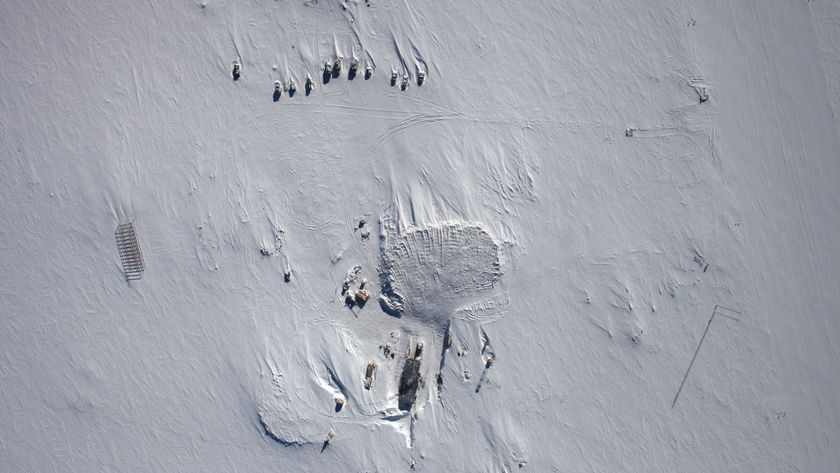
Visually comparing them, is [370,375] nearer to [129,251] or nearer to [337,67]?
[129,251]

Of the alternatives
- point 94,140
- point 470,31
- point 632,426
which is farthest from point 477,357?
point 94,140

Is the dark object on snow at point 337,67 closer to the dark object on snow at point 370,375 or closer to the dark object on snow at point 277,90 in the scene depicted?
the dark object on snow at point 277,90

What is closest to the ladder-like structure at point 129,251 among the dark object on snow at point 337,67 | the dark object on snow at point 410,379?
the dark object on snow at point 337,67

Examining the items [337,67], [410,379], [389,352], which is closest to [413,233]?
[389,352]

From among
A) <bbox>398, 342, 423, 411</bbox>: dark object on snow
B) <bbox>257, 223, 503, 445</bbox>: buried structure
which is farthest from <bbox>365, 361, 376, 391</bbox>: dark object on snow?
<bbox>398, 342, 423, 411</bbox>: dark object on snow

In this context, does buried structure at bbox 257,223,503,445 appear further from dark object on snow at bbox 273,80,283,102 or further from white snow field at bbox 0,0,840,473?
dark object on snow at bbox 273,80,283,102

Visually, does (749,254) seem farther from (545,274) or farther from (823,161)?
(545,274)
